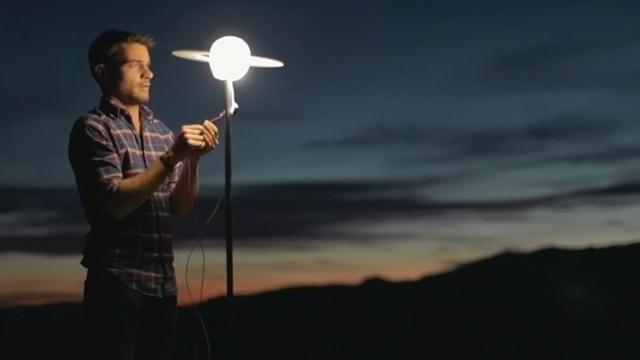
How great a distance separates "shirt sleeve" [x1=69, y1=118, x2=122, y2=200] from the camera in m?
2.86

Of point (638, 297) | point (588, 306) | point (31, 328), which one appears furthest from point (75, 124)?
point (638, 297)

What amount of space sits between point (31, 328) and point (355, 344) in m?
3.61

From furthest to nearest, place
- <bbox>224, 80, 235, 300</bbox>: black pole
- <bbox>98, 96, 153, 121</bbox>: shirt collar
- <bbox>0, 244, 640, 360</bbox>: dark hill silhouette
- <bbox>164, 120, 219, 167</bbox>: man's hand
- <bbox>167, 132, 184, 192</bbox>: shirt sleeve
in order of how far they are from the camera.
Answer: <bbox>0, 244, 640, 360</bbox>: dark hill silhouette, <bbox>224, 80, 235, 300</bbox>: black pole, <bbox>167, 132, 184, 192</bbox>: shirt sleeve, <bbox>98, 96, 153, 121</bbox>: shirt collar, <bbox>164, 120, 219, 167</bbox>: man's hand

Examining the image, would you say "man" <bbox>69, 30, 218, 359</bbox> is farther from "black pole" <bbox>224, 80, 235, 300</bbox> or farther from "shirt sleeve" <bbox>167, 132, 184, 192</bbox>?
"black pole" <bbox>224, 80, 235, 300</bbox>

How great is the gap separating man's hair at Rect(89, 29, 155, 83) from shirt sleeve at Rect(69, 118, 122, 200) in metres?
0.27

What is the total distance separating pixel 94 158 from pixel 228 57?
742mm

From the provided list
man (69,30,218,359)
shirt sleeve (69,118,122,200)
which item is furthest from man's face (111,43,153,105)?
shirt sleeve (69,118,122,200)

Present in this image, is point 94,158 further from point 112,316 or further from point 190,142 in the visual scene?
point 112,316

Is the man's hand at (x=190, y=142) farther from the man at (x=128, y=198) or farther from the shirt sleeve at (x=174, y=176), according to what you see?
the shirt sleeve at (x=174, y=176)

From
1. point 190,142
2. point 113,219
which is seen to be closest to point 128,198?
point 113,219

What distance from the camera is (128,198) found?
2.80 metres

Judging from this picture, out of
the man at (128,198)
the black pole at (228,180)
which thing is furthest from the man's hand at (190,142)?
the black pole at (228,180)

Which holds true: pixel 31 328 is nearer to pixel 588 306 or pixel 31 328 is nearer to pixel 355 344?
pixel 355 344

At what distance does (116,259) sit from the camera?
2889 mm
